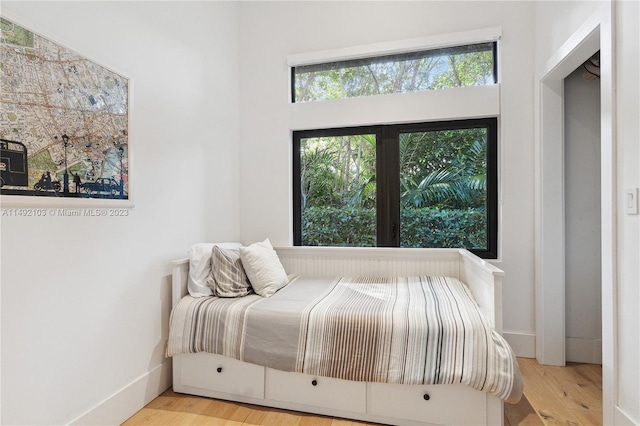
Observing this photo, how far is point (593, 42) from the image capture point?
5.58 feet

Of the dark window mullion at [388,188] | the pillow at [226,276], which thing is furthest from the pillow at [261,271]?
the dark window mullion at [388,188]

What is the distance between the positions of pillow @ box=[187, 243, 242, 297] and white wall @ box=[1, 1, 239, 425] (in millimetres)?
161

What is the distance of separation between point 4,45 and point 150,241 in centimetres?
106

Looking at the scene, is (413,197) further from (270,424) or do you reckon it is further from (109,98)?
(109,98)

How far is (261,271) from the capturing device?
209 centimetres

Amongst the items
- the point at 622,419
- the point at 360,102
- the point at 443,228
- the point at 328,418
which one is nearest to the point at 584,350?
the point at 622,419

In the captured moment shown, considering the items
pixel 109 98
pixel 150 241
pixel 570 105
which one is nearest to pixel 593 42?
pixel 570 105

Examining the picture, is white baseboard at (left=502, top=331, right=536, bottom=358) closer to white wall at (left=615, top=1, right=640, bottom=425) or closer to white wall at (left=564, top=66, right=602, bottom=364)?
white wall at (left=564, top=66, right=602, bottom=364)

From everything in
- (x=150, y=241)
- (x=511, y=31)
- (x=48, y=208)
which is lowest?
(x=150, y=241)

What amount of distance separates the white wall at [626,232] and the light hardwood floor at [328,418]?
0.81 ft

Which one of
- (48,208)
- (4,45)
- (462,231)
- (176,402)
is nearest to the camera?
(4,45)

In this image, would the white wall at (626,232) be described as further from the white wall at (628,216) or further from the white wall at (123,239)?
the white wall at (123,239)

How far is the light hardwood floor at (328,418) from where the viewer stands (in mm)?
1639

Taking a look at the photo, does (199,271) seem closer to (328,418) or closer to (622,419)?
(328,418)
